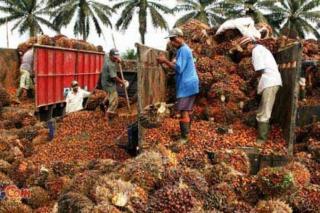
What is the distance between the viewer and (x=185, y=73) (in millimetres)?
7730

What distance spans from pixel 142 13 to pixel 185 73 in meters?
33.6

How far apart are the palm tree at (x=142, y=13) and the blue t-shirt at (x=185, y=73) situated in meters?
32.2

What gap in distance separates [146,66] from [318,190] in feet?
12.2

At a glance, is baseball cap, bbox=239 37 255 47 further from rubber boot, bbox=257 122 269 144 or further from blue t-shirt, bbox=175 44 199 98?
rubber boot, bbox=257 122 269 144

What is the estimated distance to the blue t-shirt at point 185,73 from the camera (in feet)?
25.2

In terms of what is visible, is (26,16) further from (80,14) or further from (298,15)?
(298,15)

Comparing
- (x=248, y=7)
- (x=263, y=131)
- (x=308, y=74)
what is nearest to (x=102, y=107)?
(x=308, y=74)

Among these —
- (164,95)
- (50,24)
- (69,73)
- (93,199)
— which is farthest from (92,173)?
(50,24)

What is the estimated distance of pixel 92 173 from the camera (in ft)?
19.7

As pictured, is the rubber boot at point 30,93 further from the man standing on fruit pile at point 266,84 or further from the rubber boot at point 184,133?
the man standing on fruit pile at point 266,84

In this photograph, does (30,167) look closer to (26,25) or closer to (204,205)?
(204,205)

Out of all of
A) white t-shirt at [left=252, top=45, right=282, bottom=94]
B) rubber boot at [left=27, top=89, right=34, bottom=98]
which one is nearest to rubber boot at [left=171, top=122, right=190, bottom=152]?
white t-shirt at [left=252, top=45, right=282, bottom=94]

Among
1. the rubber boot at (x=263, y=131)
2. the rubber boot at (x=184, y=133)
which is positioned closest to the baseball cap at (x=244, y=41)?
the rubber boot at (x=263, y=131)

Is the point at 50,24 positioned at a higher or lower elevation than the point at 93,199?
higher
